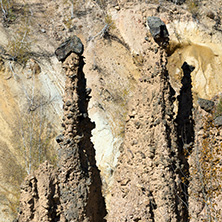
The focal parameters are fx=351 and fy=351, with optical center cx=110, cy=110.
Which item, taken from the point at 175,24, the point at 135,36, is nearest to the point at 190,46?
the point at 175,24

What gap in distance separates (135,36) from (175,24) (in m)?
2.62

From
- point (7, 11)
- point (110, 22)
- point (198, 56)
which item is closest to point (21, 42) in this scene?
point (7, 11)

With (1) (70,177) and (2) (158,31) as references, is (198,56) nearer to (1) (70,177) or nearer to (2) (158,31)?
(2) (158,31)

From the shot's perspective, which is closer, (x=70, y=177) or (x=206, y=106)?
(x=70, y=177)

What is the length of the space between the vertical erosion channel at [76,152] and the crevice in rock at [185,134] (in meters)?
1.85

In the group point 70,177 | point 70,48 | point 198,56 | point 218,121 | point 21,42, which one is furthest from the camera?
point 198,56

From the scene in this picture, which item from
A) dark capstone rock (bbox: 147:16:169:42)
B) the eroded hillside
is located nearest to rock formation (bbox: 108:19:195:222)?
the eroded hillside

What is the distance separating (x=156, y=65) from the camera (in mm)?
7566

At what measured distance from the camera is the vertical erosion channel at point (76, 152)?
6.98 metres

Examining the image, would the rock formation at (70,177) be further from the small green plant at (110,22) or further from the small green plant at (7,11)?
the small green plant at (7,11)

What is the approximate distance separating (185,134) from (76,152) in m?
2.68

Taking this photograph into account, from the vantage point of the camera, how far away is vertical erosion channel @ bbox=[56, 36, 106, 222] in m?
6.98

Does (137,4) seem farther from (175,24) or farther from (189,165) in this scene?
(189,165)

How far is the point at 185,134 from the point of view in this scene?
8.20m
